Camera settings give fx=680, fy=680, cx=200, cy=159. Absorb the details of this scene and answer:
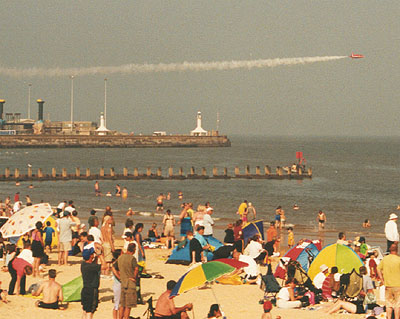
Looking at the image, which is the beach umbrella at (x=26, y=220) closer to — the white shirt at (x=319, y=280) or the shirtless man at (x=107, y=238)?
the shirtless man at (x=107, y=238)

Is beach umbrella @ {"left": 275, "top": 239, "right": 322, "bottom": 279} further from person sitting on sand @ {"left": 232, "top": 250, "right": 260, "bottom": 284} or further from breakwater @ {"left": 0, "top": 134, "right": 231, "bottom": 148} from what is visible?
breakwater @ {"left": 0, "top": 134, "right": 231, "bottom": 148}

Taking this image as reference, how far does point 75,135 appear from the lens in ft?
541

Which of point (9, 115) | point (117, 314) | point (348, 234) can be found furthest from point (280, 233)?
point (9, 115)

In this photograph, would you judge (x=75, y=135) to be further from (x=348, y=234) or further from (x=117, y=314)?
(x=117, y=314)

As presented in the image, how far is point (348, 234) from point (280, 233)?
4.13m

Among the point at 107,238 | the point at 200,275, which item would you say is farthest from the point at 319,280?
the point at 107,238

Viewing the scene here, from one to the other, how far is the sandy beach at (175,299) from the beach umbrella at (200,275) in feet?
2.74

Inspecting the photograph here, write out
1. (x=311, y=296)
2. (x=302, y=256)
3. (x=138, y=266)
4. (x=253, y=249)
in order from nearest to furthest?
1. (x=138, y=266)
2. (x=311, y=296)
3. (x=302, y=256)
4. (x=253, y=249)

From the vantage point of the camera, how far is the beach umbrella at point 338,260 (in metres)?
15.9

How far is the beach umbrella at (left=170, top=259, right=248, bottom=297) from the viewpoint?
11857 millimetres

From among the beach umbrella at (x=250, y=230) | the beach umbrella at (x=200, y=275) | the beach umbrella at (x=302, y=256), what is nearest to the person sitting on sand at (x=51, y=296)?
the beach umbrella at (x=200, y=275)

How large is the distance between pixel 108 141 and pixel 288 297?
155m

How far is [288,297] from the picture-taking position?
1436 cm

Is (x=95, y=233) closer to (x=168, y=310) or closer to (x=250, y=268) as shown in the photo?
(x=250, y=268)
